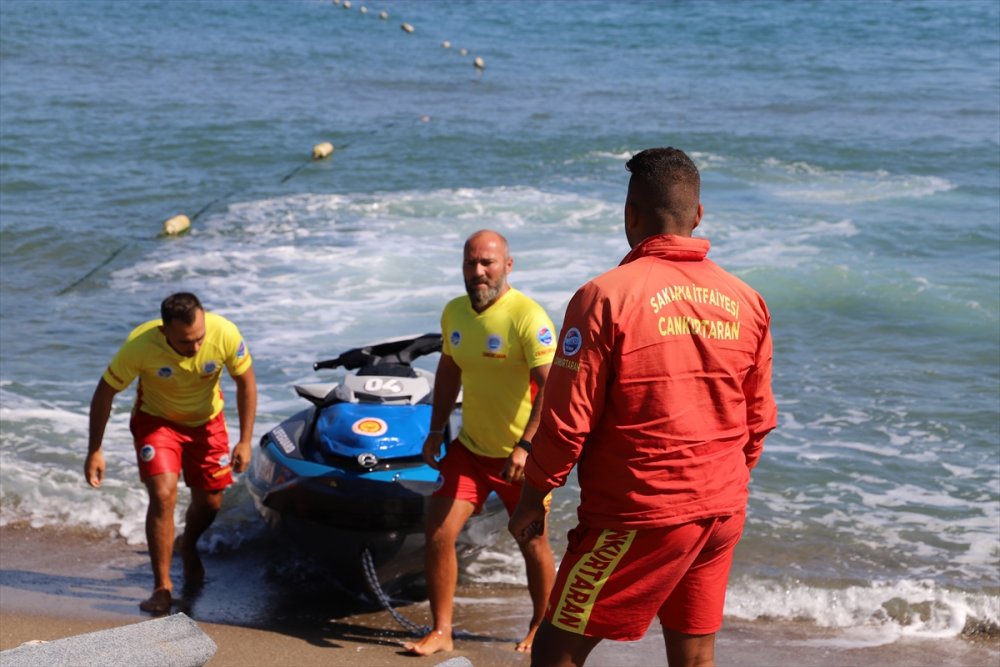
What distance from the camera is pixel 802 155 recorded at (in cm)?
2064

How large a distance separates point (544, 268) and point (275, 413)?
17.7 ft

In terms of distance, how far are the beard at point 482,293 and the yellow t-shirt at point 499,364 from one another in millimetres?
29

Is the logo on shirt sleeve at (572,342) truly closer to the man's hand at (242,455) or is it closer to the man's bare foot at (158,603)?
the man's hand at (242,455)

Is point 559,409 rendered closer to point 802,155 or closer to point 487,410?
point 487,410

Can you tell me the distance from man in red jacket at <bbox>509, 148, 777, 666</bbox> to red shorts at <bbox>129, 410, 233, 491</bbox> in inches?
120

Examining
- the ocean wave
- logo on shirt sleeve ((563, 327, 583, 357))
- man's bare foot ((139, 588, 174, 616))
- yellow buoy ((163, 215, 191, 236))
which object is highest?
logo on shirt sleeve ((563, 327, 583, 357))

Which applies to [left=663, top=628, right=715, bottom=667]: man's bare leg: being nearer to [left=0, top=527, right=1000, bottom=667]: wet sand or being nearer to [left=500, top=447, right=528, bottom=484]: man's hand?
[left=500, top=447, right=528, bottom=484]: man's hand

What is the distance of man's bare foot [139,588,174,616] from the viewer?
19.8ft

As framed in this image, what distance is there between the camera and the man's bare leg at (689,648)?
3.70 metres

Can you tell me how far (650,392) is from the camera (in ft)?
11.3

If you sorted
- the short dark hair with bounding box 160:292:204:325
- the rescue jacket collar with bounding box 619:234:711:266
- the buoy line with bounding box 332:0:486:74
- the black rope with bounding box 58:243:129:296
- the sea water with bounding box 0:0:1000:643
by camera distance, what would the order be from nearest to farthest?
the rescue jacket collar with bounding box 619:234:711:266
the short dark hair with bounding box 160:292:204:325
the sea water with bounding box 0:0:1000:643
the black rope with bounding box 58:243:129:296
the buoy line with bounding box 332:0:486:74

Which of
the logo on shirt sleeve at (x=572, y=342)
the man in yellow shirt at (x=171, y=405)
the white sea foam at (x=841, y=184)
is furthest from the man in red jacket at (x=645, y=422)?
the white sea foam at (x=841, y=184)

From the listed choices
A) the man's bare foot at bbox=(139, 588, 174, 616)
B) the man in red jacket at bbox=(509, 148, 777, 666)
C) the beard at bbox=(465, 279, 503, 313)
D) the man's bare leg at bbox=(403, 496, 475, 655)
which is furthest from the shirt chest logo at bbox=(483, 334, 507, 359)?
the man's bare foot at bbox=(139, 588, 174, 616)

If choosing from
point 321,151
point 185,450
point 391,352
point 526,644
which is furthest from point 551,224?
point 526,644
